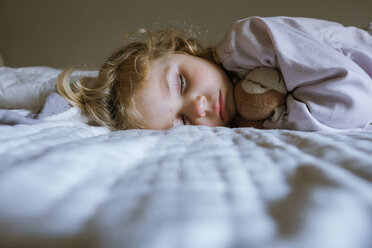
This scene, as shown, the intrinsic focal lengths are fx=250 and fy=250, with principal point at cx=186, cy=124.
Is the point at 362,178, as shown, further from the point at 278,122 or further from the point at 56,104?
the point at 56,104

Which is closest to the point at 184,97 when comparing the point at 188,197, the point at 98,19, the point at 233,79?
the point at 233,79

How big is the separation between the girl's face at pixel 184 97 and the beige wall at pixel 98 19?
0.79 m

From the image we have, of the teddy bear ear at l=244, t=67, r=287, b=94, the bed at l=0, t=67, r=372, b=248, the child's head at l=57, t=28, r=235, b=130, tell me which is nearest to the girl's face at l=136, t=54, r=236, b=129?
the child's head at l=57, t=28, r=235, b=130

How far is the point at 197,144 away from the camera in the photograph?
331mm

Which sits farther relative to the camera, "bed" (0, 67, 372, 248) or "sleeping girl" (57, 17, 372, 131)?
"sleeping girl" (57, 17, 372, 131)

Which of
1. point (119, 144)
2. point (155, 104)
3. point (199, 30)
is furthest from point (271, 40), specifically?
point (199, 30)

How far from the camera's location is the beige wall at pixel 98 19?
1.38 metres

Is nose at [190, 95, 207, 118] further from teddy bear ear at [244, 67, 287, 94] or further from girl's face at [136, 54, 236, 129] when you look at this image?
teddy bear ear at [244, 67, 287, 94]

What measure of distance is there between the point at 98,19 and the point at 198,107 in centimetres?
141

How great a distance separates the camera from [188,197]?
0.57 ft

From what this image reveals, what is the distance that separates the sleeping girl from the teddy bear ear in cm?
2

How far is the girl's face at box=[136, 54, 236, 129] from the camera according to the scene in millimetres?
699

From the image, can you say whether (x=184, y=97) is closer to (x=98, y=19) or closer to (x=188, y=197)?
(x=188, y=197)

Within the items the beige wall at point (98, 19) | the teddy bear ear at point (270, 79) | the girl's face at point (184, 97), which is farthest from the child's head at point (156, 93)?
the beige wall at point (98, 19)
